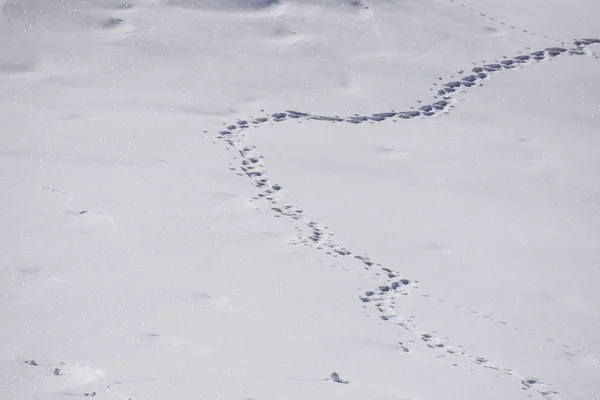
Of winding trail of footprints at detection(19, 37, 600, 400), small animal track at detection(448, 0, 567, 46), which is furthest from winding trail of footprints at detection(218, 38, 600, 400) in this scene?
small animal track at detection(448, 0, 567, 46)

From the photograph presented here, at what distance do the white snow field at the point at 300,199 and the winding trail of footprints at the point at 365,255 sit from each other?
12mm

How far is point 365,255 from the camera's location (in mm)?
3129

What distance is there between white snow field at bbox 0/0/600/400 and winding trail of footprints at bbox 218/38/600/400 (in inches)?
0.5

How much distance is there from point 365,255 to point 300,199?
0.47 meters

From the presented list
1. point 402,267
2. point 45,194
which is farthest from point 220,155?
point 402,267

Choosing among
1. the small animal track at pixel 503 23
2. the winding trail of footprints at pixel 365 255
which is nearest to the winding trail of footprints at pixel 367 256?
the winding trail of footprints at pixel 365 255

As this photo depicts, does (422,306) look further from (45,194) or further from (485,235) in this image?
(45,194)

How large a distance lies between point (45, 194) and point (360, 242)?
1.29 metres

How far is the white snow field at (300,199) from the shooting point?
2486 millimetres

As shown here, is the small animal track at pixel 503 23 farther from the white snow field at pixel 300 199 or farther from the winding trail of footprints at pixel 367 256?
the winding trail of footprints at pixel 367 256

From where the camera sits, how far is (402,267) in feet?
10.1

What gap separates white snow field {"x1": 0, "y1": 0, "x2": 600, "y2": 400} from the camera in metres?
2.49

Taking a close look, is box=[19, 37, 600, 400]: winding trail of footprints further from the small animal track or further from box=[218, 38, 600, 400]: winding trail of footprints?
the small animal track

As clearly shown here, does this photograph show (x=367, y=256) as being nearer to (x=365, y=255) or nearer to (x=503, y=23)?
(x=365, y=255)
